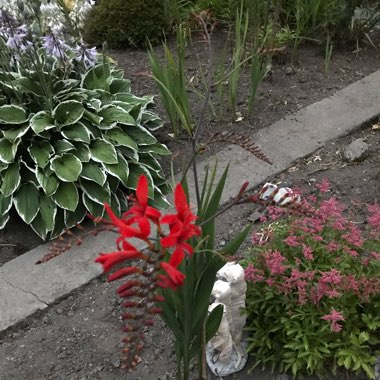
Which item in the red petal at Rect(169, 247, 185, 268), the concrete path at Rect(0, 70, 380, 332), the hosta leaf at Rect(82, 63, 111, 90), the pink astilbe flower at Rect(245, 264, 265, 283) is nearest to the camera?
the red petal at Rect(169, 247, 185, 268)

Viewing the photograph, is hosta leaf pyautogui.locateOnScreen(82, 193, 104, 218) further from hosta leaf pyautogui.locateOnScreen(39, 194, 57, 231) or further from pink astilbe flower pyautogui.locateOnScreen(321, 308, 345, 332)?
pink astilbe flower pyautogui.locateOnScreen(321, 308, 345, 332)

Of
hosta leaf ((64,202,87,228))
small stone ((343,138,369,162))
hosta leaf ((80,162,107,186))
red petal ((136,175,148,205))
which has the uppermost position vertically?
red petal ((136,175,148,205))

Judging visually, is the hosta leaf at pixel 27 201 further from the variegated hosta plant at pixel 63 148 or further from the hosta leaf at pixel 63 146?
the hosta leaf at pixel 63 146

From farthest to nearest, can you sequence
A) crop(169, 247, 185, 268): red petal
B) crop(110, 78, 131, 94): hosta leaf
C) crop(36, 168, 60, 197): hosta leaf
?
crop(110, 78, 131, 94): hosta leaf
crop(36, 168, 60, 197): hosta leaf
crop(169, 247, 185, 268): red petal

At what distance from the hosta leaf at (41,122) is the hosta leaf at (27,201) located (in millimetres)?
296

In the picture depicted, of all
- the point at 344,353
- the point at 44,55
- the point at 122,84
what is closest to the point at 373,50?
the point at 122,84

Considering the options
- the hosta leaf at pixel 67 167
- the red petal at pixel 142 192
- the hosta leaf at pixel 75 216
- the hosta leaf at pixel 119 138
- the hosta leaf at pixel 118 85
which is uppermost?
the red petal at pixel 142 192

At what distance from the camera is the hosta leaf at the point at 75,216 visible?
318 centimetres

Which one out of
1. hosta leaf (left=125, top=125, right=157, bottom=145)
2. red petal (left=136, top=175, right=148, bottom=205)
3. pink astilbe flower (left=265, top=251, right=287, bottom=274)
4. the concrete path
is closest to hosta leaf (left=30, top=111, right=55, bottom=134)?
hosta leaf (left=125, top=125, right=157, bottom=145)

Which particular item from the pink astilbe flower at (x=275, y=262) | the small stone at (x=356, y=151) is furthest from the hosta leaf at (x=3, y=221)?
the small stone at (x=356, y=151)

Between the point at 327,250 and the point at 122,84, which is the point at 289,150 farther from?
the point at 327,250

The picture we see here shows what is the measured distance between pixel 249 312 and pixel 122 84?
77.4 inches

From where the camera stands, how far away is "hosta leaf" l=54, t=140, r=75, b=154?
3.20m

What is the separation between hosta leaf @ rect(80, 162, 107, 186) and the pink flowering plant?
1.06m
